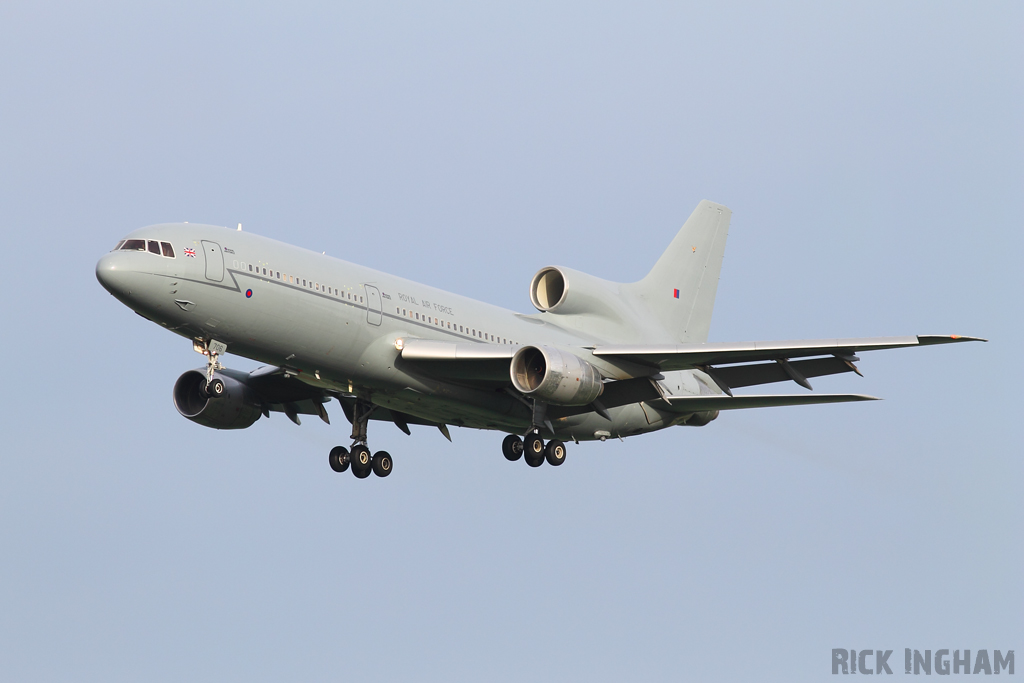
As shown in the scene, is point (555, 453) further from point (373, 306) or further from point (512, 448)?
point (373, 306)

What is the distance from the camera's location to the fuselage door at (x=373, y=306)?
3133 cm

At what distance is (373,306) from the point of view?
3145 cm

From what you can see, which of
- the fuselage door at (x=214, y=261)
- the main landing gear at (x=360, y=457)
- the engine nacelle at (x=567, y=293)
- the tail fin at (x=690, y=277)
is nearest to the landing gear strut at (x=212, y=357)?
the fuselage door at (x=214, y=261)

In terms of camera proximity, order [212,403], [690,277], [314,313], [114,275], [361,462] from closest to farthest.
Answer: [114,275] → [314,313] → [361,462] → [212,403] → [690,277]

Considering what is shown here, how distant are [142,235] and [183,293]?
1755 millimetres

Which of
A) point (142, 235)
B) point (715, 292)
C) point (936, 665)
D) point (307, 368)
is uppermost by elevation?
point (715, 292)

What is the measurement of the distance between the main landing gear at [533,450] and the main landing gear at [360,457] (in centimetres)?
354

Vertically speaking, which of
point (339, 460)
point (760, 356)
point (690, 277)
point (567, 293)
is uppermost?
point (690, 277)

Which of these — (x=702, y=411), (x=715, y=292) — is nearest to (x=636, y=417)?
(x=702, y=411)

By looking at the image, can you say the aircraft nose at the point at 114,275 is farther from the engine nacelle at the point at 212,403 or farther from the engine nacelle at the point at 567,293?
the engine nacelle at the point at 567,293


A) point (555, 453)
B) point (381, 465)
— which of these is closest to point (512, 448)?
point (555, 453)

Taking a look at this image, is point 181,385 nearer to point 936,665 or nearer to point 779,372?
point 779,372

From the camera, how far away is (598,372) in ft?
111

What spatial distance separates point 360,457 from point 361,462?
0.15 metres
